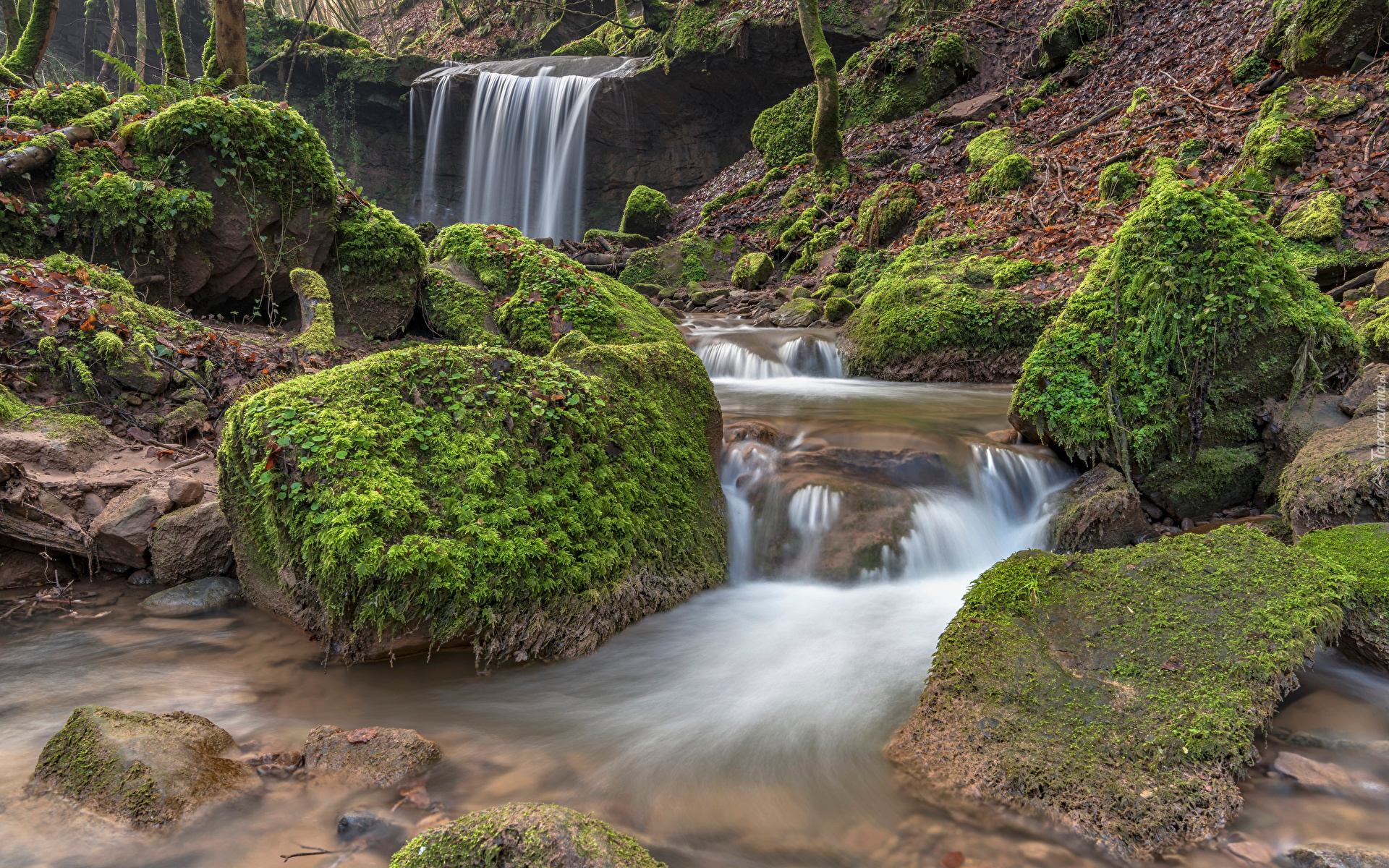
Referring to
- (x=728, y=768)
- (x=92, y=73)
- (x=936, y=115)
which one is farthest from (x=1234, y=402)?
(x=92, y=73)

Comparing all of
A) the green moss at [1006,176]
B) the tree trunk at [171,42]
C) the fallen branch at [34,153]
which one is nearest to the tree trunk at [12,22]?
the tree trunk at [171,42]

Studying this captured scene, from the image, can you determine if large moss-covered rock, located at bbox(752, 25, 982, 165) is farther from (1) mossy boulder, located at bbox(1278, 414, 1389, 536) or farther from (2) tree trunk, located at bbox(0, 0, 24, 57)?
(2) tree trunk, located at bbox(0, 0, 24, 57)

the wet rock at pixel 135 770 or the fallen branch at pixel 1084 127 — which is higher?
the fallen branch at pixel 1084 127

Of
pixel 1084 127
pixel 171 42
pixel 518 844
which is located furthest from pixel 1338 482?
pixel 171 42

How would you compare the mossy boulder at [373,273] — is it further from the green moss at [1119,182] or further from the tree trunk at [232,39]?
the green moss at [1119,182]

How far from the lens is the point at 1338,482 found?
4246 mm

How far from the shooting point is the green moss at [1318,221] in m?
7.53

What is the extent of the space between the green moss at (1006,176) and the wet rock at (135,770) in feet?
43.3

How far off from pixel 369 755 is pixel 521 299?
230 inches

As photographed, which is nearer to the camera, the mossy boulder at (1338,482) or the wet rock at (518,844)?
the wet rock at (518,844)

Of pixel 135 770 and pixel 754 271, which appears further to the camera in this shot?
pixel 754 271

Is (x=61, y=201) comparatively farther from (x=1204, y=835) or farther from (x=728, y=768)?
(x=1204, y=835)

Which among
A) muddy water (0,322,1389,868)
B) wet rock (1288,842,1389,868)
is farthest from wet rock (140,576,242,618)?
wet rock (1288,842,1389,868)

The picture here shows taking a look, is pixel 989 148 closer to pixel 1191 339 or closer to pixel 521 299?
pixel 1191 339
